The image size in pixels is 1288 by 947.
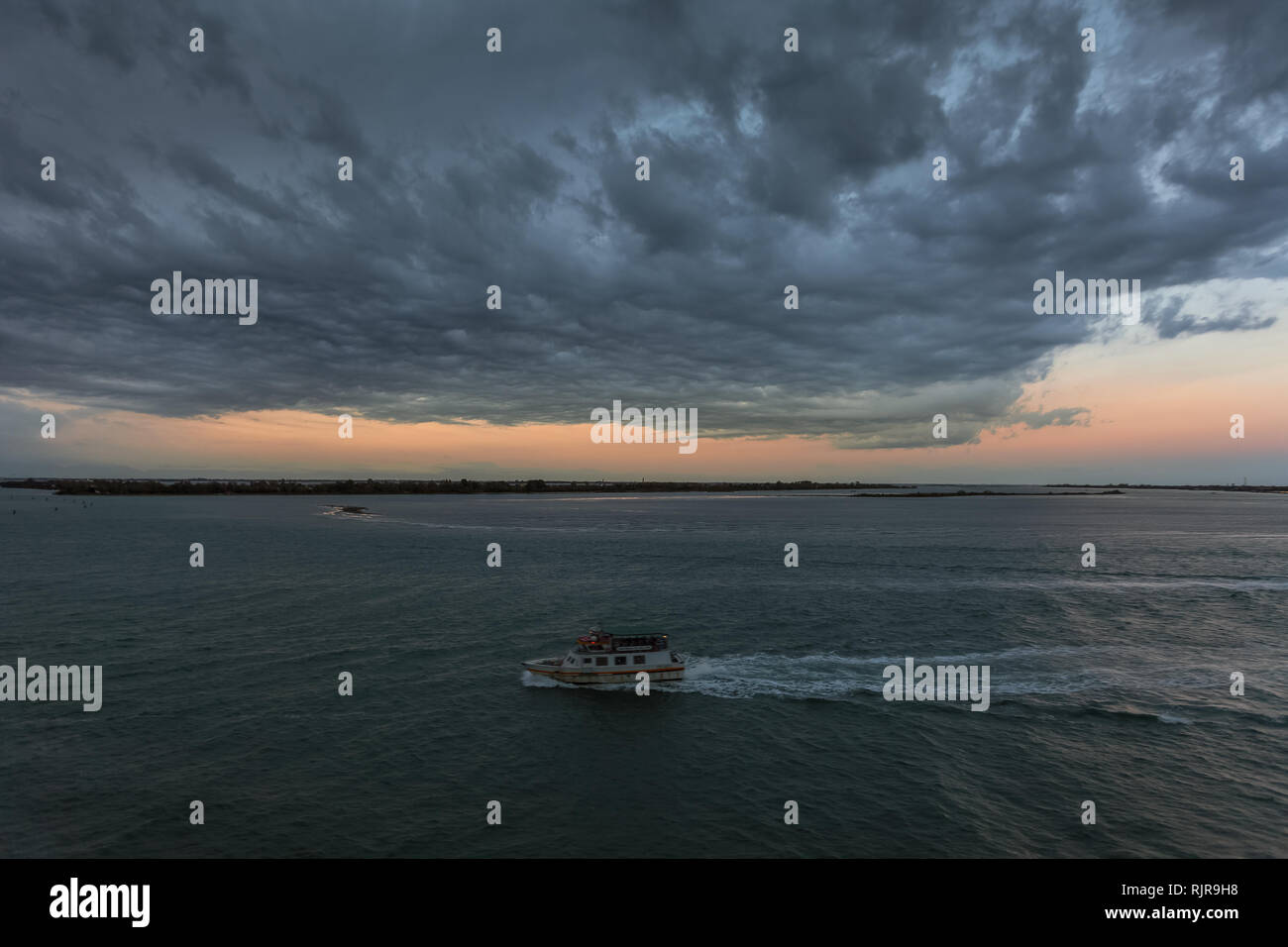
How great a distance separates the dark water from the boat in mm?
1491

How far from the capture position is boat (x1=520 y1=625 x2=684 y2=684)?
5197cm

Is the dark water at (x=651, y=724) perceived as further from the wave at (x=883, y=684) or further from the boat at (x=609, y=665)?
the boat at (x=609, y=665)

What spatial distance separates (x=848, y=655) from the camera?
57125 millimetres

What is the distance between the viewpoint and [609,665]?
2073 inches

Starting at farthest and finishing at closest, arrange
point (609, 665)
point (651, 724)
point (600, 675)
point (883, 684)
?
point (609, 665) < point (600, 675) < point (883, 684) < point (651, 724)

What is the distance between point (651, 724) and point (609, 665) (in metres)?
9.35

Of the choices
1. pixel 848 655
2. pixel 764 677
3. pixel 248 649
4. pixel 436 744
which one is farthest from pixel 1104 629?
pixel 248 649

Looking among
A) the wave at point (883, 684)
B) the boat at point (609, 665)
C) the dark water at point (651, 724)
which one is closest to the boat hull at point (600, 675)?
the boat at point (609, 665)

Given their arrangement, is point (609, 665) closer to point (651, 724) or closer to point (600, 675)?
point (600, 675)

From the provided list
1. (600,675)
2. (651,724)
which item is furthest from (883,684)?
(600,675)

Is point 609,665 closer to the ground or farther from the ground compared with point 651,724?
farther from the ground
